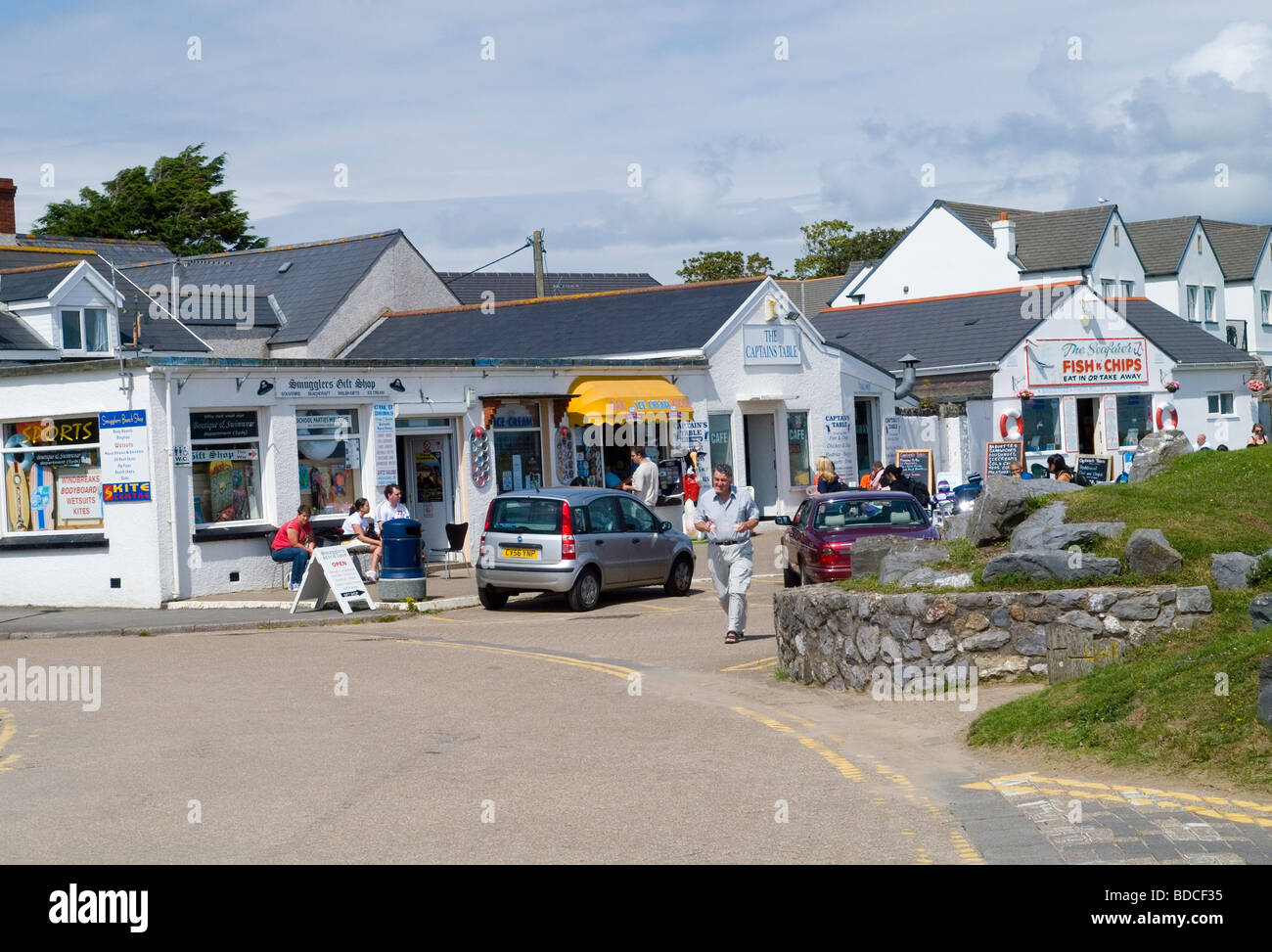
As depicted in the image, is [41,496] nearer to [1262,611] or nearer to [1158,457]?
[1158,457]

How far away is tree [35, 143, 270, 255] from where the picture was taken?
6047 centimetres

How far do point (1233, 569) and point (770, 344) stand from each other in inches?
818

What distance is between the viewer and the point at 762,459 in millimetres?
33000

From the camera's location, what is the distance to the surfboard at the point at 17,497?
23.3 m

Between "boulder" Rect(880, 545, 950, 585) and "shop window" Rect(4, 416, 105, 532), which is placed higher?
"shop window" Rect(4, 416, 105, 532)

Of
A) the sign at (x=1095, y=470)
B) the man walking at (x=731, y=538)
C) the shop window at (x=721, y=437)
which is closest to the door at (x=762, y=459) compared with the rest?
the shop window at (x=721, y=437)

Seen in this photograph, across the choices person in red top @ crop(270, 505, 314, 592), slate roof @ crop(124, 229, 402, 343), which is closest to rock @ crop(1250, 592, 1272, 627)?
person in red top @ crop(270, 505, 314, 592)

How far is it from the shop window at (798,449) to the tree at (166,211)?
35.1 m

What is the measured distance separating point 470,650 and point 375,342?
21.9m

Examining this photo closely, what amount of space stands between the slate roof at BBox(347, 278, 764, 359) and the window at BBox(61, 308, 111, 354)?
20.1 feet

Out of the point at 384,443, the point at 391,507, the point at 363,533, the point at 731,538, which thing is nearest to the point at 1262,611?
the point at 731,538

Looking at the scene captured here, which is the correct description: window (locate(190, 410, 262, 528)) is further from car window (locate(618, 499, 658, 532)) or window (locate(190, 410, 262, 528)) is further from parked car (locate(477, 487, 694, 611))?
car window (locate(618, 499, 658, 532))
